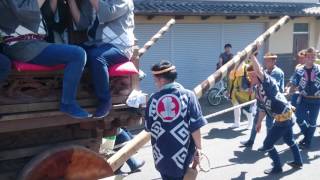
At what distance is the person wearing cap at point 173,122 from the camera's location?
4.29 m

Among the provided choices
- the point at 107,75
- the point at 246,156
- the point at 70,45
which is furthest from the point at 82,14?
the point at 246,156

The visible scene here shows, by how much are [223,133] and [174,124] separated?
224 inches

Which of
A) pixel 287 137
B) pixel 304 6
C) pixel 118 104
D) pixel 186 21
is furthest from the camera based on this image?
pixel 304 6

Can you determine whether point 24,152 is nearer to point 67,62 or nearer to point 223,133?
point 67,62

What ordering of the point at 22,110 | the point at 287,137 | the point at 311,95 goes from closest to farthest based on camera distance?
the point at 22,110 → the point at 287,137 → the point at 311,95

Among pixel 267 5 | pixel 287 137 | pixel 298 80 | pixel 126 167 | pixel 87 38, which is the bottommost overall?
pixel 126 167

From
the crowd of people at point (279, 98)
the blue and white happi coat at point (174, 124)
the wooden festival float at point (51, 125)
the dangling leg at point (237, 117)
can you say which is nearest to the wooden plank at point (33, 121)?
the wooden festival float at point (51, 125)

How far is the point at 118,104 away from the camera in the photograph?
362cm

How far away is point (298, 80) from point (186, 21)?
755 cm

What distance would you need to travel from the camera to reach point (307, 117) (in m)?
8.55

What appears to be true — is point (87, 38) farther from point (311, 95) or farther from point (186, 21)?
point (186, 21)

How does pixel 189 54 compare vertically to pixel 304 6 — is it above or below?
below

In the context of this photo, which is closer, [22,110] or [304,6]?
[22,110]

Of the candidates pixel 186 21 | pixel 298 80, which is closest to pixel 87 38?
pixel 298 80
